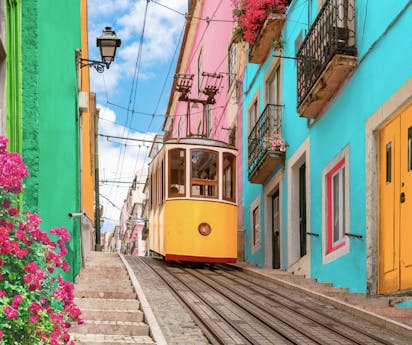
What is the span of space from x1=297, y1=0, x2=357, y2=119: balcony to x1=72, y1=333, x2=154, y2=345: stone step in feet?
20.0

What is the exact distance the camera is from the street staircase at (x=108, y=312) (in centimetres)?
813

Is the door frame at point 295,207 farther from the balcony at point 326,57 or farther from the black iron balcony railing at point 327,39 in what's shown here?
the black iron balcony railing at point 327,39

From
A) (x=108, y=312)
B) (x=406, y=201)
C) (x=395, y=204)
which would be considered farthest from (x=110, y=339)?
(x=395, y=204)

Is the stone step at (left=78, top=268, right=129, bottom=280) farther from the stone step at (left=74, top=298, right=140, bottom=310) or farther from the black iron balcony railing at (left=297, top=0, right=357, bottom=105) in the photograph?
the black iron balcony railing at (left=297, top=0, right=357, bottom=105)

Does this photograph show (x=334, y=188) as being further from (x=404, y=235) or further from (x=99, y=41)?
(x=99, y=41)

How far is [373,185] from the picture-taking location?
1132cm

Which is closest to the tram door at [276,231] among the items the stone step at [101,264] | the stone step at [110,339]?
the stone step at [101,264]

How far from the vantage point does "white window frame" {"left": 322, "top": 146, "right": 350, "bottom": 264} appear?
1248cm

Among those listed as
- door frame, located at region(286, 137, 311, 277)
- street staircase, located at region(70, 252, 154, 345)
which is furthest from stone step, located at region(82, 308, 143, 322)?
door frame, located at region(286, 137, 311, 277)

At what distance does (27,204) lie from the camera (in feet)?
22.4

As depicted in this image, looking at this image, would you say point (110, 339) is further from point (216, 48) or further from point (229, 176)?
point (216, 48)

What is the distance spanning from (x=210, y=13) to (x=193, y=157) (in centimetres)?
1361

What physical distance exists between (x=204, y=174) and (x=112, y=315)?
765 centimetres

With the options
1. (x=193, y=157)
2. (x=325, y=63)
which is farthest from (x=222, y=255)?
(x=325, y=63)
